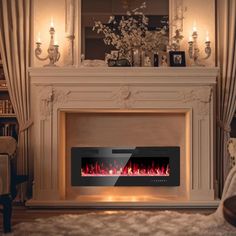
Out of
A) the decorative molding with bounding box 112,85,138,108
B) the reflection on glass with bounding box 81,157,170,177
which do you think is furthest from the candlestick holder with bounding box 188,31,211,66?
the reflection on glass with bounding box 81,157,170,177

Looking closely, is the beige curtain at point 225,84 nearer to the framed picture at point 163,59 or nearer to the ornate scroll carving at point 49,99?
the framed picture at point 163,59

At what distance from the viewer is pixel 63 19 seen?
5.21 metres

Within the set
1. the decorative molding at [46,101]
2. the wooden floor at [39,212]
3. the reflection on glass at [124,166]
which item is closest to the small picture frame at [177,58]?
the reflection on glass at [124,166]

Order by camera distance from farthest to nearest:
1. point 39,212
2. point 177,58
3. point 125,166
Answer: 1. point 125,166
2. point 177,58
3. point 39,212

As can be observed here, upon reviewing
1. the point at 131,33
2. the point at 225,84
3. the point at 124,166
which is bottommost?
the point at 124,166

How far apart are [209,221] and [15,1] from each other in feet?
10.7

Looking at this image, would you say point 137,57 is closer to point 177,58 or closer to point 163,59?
point 163,59

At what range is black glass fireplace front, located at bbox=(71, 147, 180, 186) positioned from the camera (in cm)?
514

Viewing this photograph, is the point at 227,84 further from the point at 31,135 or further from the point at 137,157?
the point at 31,135

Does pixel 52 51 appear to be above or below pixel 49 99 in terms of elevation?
above

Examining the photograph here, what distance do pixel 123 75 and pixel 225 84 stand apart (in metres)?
1.25

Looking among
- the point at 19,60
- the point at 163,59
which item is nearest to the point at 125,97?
the point at 163,59

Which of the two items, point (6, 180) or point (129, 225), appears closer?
point (129, 225)

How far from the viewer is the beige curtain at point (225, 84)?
5.14 meters
